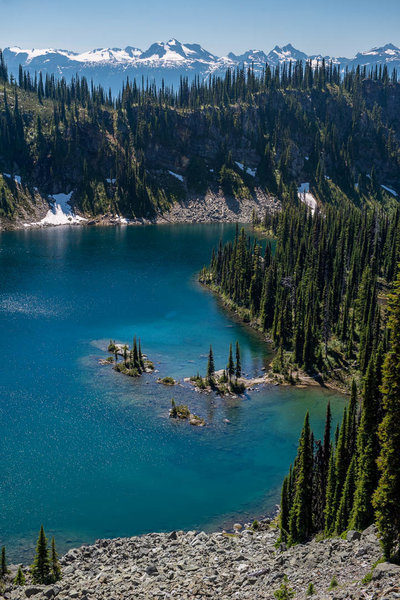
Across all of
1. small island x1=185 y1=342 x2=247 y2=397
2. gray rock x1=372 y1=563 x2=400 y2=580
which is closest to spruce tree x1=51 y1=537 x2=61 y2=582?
gray rock x1=372 y1=563 x2=400 y2=580

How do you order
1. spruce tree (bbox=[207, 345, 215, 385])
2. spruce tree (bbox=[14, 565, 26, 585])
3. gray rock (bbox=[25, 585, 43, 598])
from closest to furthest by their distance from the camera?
gray rock (bbox=[25, 585, 43, 598]) → spruce tree (bbox=[14, 565, 26, 585]) → spruce tree (bbox=[207, 345, 215, 385])

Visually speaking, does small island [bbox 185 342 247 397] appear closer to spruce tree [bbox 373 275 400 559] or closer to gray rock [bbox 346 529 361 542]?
gray rock [bbox 346 529 361 542]

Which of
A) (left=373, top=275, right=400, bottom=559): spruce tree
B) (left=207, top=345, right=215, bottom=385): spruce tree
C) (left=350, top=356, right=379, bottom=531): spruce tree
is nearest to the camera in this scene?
(left=373, top=275, right=400, bottom=559): spruce tree

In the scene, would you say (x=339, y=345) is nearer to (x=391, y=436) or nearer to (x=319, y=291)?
(x=319, y=291)

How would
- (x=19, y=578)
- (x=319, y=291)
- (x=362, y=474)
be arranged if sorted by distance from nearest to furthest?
(x=362, y=474)
(x=19, y=578)
(x=319, y=291)

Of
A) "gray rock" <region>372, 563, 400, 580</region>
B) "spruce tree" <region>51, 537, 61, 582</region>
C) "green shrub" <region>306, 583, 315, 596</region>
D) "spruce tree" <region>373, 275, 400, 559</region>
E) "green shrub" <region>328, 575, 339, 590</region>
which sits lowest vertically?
"spruce tree" <region>51, 537, 61, 582</region>

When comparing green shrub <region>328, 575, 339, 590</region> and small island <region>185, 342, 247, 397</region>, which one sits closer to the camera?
green shrub <region>328, 575, 339, 590</region>

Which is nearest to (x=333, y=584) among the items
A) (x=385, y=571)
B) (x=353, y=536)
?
(x=385, y=571)
